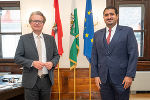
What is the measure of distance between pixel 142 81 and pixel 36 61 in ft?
9.61

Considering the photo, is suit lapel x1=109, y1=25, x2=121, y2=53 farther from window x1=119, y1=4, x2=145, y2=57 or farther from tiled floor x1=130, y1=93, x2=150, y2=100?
window x1=119, y1=4, x2=145, y2=57

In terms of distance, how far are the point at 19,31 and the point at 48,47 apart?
2.60 meters

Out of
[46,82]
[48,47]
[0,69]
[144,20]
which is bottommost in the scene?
[0,69]

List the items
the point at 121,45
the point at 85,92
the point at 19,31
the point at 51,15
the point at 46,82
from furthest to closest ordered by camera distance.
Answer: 1. the point at 19,31
2. the point at 51,15
3. the point at 85,92
4. the point at 46,82
5. the point at 121,45

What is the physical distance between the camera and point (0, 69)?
388 centimetres

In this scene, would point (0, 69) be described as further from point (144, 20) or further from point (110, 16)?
point (144, 20)

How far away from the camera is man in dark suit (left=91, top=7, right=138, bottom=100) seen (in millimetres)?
1556

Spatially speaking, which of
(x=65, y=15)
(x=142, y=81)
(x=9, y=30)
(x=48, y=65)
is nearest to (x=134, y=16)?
(x=142, y=81)

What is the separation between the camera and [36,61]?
1625 mm

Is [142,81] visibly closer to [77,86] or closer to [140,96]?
[140,96]

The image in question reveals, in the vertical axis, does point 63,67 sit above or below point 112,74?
below

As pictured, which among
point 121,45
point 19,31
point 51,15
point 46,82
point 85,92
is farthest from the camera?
point 19,31

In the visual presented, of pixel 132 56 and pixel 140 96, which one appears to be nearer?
pixel 132 56

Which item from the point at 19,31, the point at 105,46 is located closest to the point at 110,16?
the point at 105,46
